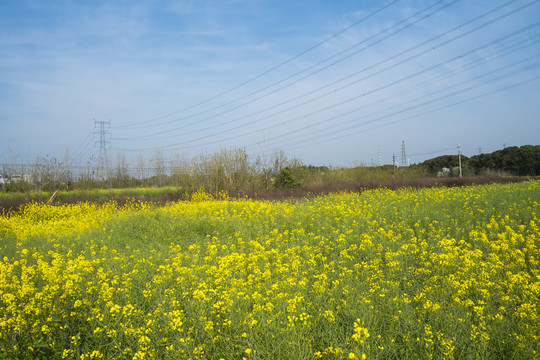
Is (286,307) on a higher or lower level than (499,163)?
lower

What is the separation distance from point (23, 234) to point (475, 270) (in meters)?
8.95

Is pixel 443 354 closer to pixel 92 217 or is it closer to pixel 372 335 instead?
pixel 372 335

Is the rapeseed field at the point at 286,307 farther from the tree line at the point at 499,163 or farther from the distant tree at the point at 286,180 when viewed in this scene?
the tree line at the point at 499,163

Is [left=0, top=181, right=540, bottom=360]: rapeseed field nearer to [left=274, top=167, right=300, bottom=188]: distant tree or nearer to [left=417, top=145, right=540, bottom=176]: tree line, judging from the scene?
[left=274, top=167, right=300, bottom=188]: distant tree

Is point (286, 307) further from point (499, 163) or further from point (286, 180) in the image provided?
point (499, 163)

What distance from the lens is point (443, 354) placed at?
2234mm

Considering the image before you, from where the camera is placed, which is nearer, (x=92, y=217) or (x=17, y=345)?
(x=17, y=345)

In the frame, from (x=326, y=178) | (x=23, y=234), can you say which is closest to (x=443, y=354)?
(x=23, y=234)

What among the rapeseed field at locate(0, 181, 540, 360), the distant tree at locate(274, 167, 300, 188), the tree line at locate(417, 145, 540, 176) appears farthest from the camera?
the tree line at locate(417, 145, 540, 176)

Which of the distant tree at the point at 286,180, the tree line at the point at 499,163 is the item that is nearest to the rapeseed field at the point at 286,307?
the distant tree at the point at 286,180

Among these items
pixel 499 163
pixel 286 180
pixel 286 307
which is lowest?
pixel 286 307

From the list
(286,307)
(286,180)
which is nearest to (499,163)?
(286,180)

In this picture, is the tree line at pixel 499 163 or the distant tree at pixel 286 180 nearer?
the distant tree at pixel 286 180

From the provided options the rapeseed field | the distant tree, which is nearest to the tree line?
the distant tree
